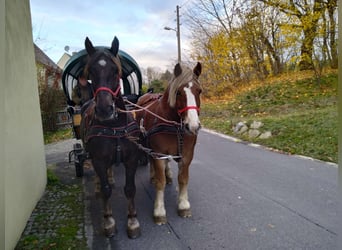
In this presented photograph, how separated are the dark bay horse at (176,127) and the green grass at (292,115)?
3.64m

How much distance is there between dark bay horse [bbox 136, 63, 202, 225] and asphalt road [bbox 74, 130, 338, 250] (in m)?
0.33

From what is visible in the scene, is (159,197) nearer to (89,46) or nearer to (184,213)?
(184,213)

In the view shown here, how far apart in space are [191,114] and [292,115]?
682 centimetres

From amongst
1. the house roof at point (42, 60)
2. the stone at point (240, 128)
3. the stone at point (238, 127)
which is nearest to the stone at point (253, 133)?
the stone at point (240, 128)

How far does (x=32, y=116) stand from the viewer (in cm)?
383

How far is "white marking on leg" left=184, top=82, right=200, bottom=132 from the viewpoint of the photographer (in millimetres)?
2699

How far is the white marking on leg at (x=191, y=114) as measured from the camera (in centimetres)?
270

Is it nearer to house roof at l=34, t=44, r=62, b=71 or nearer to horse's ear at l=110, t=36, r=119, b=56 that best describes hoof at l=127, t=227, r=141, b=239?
horse's ear at l=110, t=36, r=119, b=56

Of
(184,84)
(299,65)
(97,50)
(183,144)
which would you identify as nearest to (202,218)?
(183,144)

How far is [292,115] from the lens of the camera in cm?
839

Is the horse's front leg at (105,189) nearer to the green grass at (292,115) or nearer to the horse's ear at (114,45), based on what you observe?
the horse's ear at (114,45)

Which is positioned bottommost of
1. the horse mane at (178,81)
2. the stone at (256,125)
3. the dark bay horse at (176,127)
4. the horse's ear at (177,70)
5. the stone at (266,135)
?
the stone at (266,135)

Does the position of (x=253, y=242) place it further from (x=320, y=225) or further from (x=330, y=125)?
(x=330, y=125)

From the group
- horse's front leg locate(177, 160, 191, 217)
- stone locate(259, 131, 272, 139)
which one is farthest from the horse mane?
stone locate(259, 131, 272, 139)
